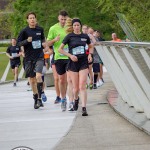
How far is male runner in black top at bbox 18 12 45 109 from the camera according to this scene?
1322 centimetres

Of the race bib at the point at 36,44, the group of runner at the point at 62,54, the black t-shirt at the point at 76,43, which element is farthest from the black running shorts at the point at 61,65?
the black t-shirt at the point at 76,43

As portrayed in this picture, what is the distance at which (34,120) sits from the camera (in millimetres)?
11195

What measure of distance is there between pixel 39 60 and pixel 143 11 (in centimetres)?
613

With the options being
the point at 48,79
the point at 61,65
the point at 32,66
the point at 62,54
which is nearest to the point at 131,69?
the point at 62,54

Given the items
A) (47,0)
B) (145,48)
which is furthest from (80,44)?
(47,0)

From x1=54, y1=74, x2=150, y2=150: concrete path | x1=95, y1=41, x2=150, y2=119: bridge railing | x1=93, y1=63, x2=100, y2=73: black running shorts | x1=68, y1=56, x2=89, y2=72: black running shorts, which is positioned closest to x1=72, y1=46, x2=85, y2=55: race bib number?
x1=68, y1=56, x2=89, y2=72: black running shorts

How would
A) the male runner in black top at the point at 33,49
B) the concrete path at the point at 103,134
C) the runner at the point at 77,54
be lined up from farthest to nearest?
1. the male runner in black top at the point at 33,49
2. the runner at the point at 77,54
3. the concrete path at the point at 103,134

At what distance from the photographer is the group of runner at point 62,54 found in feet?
38.2

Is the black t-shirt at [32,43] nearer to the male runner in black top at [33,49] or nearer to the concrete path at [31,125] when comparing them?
the male runner in black top at [33,49]

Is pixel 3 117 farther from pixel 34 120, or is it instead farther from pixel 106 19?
pixel 106 19

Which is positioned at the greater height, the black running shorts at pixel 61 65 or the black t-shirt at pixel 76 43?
the black t-shirt at pixel 76 43

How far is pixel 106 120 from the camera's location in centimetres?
1058

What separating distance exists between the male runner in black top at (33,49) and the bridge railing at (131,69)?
177cm

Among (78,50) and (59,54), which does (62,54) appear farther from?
(78,50)
